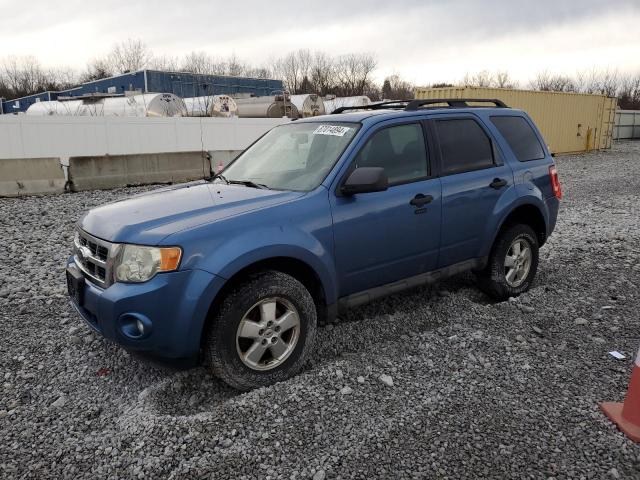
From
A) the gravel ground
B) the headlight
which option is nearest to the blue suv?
the headlight

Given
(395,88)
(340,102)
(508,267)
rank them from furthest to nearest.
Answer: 1. (395,88)
2. (340,102)
3. (508,267)

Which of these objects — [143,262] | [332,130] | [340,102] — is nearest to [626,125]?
[340,102]

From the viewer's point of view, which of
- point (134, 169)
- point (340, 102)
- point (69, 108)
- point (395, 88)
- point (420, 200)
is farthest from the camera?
point (395, 88)

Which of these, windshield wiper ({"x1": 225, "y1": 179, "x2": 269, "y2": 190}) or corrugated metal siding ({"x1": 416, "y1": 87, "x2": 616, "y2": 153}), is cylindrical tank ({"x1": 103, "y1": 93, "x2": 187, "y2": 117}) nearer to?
corrugated metal siding ({"x1": 416, "y1": 87, "x2": 616, "y2": 153})

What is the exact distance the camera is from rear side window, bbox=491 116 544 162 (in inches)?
188

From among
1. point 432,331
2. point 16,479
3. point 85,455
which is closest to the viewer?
point 16,479

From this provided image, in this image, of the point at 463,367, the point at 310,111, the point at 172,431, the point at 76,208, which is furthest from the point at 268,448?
the point at 310,111

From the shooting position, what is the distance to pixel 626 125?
34688 mm

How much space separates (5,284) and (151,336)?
3426mm

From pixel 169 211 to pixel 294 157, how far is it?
118 centimetres

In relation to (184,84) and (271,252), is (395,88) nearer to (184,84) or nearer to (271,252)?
(184,84)

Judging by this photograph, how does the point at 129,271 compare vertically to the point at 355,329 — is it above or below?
above

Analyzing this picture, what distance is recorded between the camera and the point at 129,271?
2.91m

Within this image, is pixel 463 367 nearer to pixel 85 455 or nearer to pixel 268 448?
pixel 268 448
